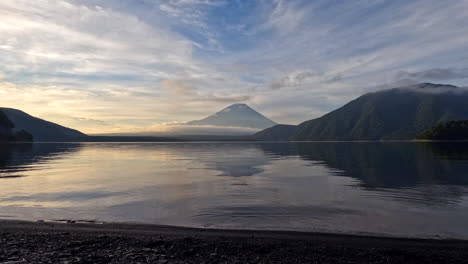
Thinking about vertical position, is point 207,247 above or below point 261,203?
above

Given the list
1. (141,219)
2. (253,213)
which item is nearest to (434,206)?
(253,213)

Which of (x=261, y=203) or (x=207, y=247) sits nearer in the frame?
(x=207, y=247)

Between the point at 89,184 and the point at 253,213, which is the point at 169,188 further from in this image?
the point at 253,213

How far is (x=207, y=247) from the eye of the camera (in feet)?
57.0

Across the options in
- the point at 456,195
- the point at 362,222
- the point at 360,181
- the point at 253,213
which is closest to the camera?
the point at 362,222

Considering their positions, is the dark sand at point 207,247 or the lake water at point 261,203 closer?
the dark sand at point 207,247

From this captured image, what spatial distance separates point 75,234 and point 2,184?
102 feet

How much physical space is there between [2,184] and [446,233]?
50.2 meters

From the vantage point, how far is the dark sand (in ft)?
51.3

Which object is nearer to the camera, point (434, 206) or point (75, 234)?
point (75, 234)

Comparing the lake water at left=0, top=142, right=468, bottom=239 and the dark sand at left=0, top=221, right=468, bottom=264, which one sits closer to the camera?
the dark sand at left=0, top=221, right=468, bottom=264

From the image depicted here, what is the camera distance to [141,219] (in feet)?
82.2

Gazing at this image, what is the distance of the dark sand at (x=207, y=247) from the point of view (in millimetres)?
15648

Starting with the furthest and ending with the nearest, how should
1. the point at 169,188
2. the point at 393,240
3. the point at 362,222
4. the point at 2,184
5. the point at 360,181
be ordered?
1. the point at 360,181
2. the point at 2,184
3. the point at 169,188
4. the point at 362,222
5. the point at 393,240
